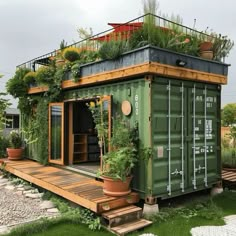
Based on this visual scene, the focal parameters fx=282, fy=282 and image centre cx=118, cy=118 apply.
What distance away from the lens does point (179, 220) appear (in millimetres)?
4684

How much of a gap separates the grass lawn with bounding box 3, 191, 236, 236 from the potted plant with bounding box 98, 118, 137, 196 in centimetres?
72

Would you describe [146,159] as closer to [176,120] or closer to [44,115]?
[176,120]

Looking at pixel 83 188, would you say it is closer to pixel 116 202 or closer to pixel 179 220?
pixel 116 202

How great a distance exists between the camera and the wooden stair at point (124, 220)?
422 cm

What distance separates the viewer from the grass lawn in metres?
4.13

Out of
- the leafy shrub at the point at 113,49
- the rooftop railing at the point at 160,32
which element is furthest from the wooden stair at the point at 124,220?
the rooftop railing at the point at 160,32

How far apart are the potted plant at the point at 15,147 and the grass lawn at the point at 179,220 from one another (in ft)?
17.4

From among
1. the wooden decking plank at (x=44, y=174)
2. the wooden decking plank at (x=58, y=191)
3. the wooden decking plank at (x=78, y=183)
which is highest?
the wooden decking plank at (x=44, y=174)

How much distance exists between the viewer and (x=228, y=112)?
2903 cm

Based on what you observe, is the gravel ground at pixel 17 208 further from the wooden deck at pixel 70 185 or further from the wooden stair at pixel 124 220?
the wooden stair at pixel 124 220

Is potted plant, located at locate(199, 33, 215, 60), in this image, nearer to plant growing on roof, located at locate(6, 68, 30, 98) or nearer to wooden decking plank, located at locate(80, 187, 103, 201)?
wooden decking plank, located at locate(80, 187, 103, 201)

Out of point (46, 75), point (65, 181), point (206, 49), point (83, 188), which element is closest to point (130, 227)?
point (83, 188)

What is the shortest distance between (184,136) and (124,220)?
2.02 metres

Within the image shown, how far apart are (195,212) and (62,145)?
3.78m
